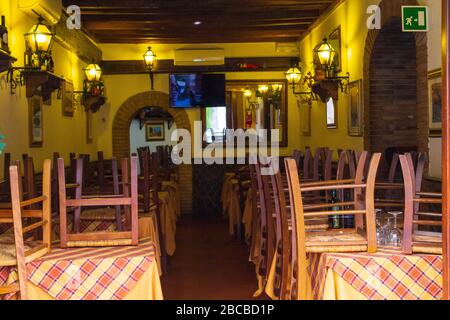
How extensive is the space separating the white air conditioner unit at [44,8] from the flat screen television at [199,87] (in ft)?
14.6

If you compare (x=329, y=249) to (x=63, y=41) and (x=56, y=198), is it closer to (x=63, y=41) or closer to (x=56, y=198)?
(x=56, y=198)

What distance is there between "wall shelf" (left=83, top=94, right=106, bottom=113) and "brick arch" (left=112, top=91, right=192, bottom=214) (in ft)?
2.74

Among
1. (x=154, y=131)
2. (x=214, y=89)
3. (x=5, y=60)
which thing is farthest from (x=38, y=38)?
(x=154, y=131)

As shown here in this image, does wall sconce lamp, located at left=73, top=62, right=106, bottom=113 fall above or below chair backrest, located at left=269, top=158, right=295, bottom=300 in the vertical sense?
above

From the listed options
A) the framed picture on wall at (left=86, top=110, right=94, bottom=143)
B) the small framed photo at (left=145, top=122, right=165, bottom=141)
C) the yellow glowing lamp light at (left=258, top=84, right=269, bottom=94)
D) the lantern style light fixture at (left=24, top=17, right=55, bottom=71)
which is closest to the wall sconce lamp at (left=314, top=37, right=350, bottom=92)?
the yellow glowing lamp light at (left=258, top=84, right=269, bottom=94)

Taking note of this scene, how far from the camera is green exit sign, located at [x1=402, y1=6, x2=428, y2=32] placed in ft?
19.1

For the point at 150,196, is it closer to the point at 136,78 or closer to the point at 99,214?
the point at 99,214

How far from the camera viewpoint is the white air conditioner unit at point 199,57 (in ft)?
40.5

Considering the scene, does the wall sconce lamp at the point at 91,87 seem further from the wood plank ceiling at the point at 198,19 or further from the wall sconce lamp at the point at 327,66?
the wall sconce lamp at the point at 327,66

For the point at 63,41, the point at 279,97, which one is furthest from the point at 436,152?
the point at 279,97

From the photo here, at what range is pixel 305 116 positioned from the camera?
1205 cm

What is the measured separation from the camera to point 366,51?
7836 millimetres

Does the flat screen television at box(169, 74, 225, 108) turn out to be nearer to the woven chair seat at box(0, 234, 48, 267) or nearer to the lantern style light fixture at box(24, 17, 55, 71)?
the lantern style light fixture at box(24, 17, 55, 71)
